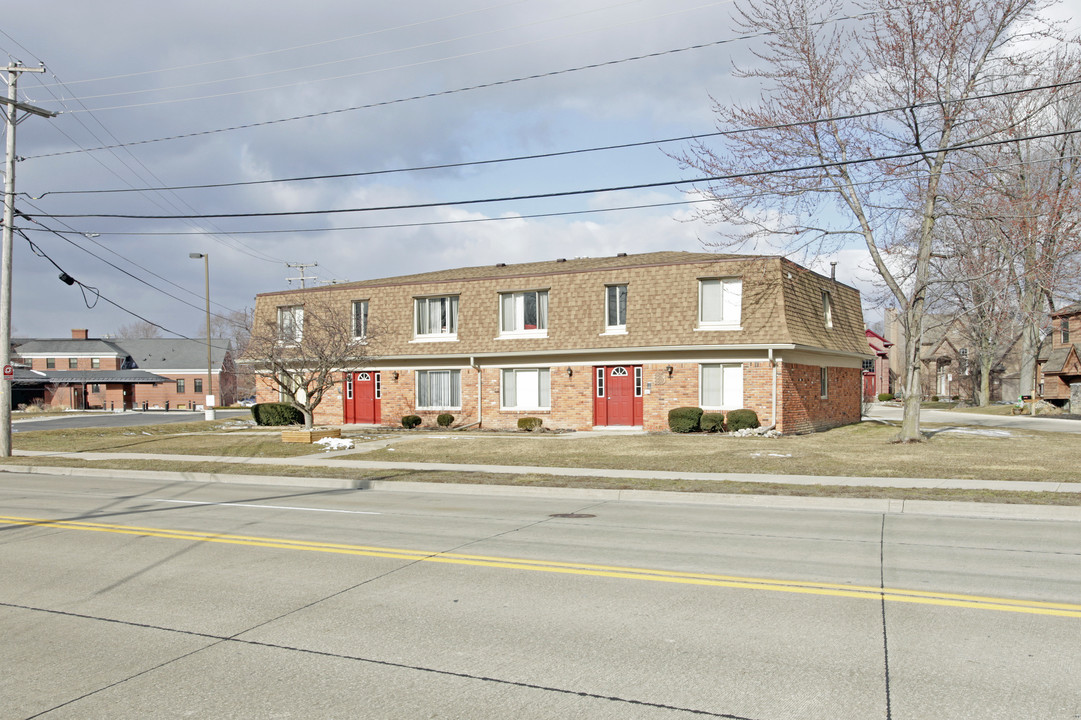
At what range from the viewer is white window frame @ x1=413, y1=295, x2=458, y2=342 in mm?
33531

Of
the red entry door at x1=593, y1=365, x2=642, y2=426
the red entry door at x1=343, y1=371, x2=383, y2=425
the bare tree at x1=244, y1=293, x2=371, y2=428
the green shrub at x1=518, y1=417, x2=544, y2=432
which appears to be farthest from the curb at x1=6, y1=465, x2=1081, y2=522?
the red entry door at x1=343, y1=371, x2=383, y2=425

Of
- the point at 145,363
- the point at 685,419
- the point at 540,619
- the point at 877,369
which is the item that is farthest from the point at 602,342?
the point at 145,363

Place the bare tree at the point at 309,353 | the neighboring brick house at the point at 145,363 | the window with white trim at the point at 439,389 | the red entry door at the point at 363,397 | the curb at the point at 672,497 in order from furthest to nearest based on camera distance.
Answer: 1. the neighboring brick house at the point at 145,363
2. the red entry door at the point at 363,397
3. the window with white trim at the point at 439,389
4. the bare tree at the point at 309,353
5. the curb at the point at 672,497

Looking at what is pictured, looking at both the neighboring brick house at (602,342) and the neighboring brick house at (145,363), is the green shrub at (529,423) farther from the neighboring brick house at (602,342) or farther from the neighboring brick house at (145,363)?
the neighboring brick house at (145,363)

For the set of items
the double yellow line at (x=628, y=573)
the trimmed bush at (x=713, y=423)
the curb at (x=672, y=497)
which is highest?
the trimmed bush at (x=713, y=423)

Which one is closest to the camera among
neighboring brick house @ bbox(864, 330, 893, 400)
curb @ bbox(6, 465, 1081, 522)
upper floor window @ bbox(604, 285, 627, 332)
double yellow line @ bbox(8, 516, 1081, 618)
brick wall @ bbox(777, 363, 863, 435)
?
double yellow line @ bbox(8, 516, 1081, 618)

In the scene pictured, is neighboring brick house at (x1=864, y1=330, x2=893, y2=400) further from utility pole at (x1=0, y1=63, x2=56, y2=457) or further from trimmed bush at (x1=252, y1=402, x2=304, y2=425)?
utility pole at (x1=0, y1=63, x2=56, y2=457)

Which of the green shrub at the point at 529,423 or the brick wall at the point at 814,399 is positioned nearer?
the brick wall at the point at 814,399

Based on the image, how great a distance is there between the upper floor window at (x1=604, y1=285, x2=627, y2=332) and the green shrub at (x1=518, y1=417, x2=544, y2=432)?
434cm

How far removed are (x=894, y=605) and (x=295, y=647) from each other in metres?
4.92

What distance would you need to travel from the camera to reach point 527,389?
3219 cm

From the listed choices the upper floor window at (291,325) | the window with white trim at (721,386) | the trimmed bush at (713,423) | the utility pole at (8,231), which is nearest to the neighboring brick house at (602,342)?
the window with white trim at (721,386)

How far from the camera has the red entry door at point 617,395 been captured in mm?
30000

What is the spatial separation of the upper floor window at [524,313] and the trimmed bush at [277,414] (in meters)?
10.2
